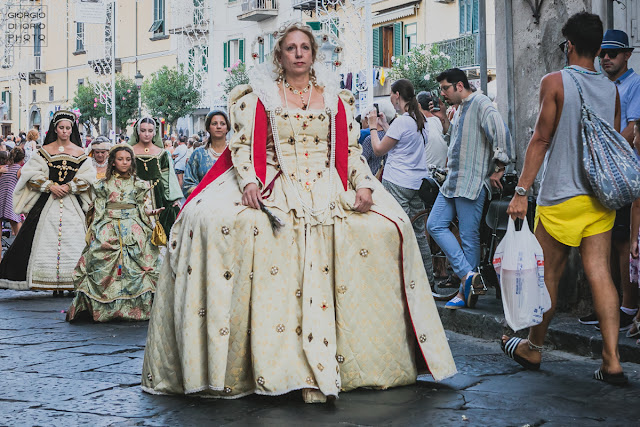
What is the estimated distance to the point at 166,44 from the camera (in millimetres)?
48906

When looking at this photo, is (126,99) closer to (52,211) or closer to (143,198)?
(52,211)

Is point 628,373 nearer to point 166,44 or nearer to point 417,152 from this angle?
point 417,152

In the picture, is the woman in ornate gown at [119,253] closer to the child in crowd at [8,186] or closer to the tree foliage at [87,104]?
the child in crowd at [8,186]

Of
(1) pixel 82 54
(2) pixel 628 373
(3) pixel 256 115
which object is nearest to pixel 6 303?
(3) pixel 256 115

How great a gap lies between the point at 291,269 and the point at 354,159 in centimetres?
81

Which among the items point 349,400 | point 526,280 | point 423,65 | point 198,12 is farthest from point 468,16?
point 349,400

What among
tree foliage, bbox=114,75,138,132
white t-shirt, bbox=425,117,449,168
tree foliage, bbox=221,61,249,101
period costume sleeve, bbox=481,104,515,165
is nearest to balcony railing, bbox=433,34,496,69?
tree foliage, bbox=221,61,249,101

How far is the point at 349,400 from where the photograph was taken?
15.8 ft

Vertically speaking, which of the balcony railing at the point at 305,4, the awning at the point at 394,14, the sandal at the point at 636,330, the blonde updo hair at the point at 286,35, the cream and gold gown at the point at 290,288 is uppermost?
the balcony railing at the point at 305,4

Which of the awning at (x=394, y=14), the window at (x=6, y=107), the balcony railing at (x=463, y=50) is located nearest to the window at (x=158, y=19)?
the window at (x=6, y=107)

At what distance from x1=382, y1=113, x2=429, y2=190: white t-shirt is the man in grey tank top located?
3.16 m

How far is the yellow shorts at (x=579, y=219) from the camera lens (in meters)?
5.20

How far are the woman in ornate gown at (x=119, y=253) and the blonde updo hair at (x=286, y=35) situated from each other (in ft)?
11.0

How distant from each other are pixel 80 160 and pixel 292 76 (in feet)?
16.5
